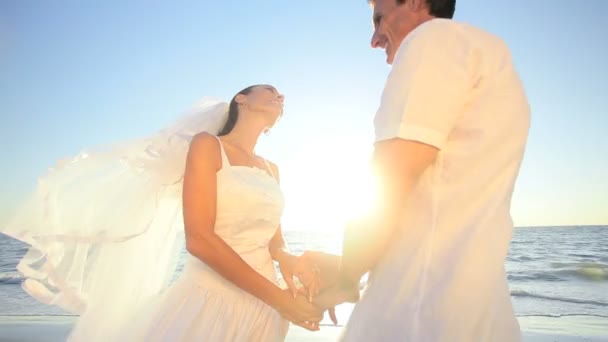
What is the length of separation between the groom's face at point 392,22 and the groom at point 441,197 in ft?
0.83

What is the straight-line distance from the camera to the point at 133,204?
3.31 m

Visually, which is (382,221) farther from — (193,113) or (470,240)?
(193,113)

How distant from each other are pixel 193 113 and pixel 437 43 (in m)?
2.82

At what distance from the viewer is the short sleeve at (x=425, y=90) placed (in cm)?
122

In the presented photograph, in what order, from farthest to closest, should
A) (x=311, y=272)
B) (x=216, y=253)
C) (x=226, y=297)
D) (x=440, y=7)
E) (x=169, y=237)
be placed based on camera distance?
(x=169, y=237) < (x=226, y=297) < (x=216, y=253) < (x=311, y=272) < (x=440, y=7)

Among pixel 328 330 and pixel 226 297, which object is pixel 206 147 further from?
pixel 328 330

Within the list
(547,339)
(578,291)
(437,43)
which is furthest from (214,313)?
(578,291)

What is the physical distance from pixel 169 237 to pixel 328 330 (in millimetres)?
5900

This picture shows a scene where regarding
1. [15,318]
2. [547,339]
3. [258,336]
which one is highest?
[258,336]


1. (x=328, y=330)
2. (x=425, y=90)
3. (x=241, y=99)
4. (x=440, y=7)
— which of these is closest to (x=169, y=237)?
(x=241, y=99)

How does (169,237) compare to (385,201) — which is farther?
(169,237)

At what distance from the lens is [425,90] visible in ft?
4.02

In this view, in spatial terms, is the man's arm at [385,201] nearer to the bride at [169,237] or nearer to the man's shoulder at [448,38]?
the man's shoulder at [448,38]

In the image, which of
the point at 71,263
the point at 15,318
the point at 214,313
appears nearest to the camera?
the point at 214,313
